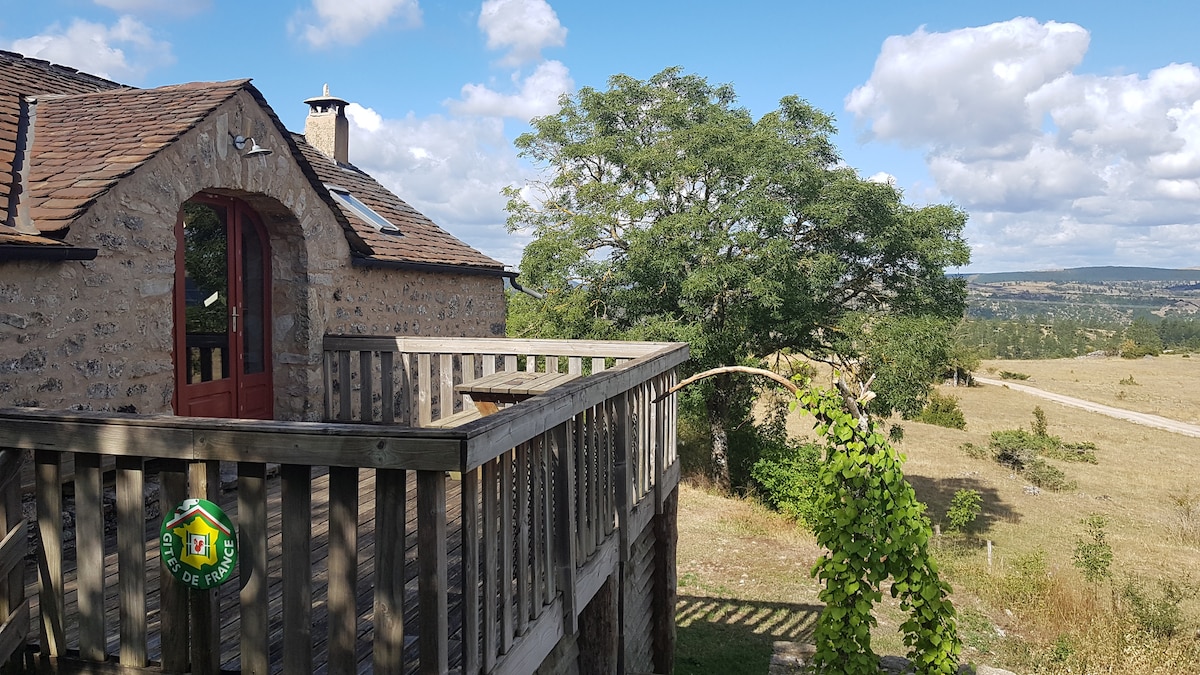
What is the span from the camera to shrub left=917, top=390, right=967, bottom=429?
35594mm

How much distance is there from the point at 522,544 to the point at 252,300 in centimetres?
454

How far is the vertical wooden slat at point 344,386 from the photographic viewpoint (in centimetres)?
693

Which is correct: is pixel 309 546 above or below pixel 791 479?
above

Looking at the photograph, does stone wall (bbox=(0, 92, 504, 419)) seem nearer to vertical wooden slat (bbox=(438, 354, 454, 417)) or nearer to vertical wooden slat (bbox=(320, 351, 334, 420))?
vertical wooden slat (bbox=(320, 351, 334, 420))

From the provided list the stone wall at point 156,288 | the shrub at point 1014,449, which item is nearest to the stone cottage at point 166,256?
the stone wall at point 156,288

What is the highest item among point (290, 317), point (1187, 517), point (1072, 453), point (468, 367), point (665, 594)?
point (290, 317)

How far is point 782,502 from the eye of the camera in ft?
62.0

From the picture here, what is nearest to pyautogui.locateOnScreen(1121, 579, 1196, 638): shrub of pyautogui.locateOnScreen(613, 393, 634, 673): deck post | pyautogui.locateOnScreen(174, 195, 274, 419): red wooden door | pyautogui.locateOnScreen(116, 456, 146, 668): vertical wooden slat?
pyautogui.locateOnScreen(613, 393, 634, 673): deck post

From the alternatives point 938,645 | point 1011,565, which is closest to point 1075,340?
point 1011,565

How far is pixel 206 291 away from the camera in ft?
20.7

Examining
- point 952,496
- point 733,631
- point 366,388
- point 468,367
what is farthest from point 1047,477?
point 366,388

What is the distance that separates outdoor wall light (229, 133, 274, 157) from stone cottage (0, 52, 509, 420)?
2cm

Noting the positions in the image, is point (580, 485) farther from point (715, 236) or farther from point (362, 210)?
point (715, 236)

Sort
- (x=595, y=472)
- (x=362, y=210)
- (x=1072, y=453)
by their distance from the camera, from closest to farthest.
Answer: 1. (x=595, y=472)
2. (x=362, y=210)
3. (x=1072, y=453)
